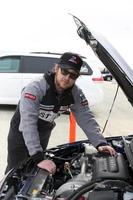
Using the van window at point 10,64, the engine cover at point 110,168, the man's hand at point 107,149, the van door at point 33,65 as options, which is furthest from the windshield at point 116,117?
the engine cover at point 110,168

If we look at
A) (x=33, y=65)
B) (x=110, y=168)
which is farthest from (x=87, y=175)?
(x=33, y=65)

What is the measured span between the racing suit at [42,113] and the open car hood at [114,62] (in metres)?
0.69

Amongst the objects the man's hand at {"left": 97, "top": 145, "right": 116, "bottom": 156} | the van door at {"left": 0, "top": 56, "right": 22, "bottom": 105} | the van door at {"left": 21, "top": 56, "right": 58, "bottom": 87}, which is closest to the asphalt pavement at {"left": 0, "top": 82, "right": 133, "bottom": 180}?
the van door at {"left": 0, "top": 56, "right": 22, "bottom": 105}

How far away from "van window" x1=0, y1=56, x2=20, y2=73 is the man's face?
26.4 feet

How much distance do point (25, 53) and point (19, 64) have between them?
317 millimetres

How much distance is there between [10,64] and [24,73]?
0.43 m

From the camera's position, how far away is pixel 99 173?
330 cm

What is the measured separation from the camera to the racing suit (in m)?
3.88

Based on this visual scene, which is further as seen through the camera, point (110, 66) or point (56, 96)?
point (56, 96)

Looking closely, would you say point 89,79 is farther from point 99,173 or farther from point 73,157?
point 99,173

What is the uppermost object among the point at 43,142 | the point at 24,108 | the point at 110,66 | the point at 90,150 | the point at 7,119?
the point at 110,66

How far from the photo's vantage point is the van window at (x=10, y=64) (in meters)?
12.0

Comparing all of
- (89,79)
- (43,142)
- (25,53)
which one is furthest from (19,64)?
(43,142)

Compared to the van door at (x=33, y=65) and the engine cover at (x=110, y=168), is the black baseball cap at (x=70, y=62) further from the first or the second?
the van door at (x=33, y=65)
